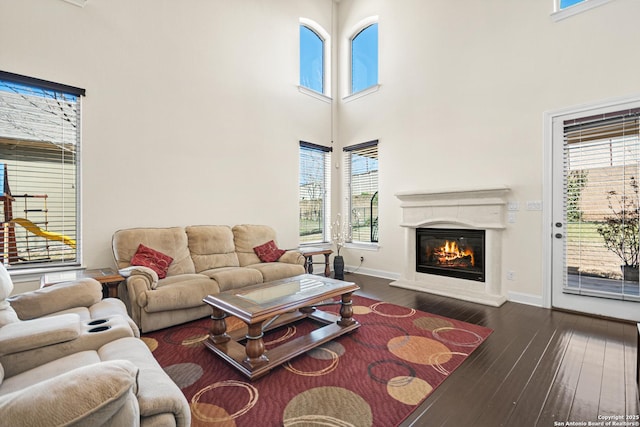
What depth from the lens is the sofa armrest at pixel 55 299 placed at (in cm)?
194

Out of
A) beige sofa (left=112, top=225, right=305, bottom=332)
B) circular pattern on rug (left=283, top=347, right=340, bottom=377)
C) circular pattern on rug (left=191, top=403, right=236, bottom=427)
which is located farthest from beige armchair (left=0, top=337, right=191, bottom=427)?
beige sofa (left=112, top=225, right=305, bottom=332)

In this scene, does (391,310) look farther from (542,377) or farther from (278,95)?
(278,95)

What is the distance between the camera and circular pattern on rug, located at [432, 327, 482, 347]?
265cm

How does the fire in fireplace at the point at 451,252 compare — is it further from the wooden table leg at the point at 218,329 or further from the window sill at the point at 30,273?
the window sill at the point at 30,273

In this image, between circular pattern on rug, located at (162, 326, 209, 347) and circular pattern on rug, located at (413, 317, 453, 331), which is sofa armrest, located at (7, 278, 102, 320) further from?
circular pattern on rug, located at (413, 317, 453, 331)

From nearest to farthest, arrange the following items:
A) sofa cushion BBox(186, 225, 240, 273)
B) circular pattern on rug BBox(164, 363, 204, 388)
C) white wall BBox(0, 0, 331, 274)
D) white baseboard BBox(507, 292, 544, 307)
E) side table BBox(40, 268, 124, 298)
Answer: circular pattern on rug BBox(164, 363, 204, 388)
side table BBox(40, 268, 124, 298)
white wall BBox(0, 0, 331, 274)
white baseboard BBox(507, 292, 544, 307)
sofa cushion BBox(186, 225, 240, 273)

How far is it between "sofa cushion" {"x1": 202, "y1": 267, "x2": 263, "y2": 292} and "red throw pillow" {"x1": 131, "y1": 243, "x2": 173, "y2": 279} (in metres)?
0.44

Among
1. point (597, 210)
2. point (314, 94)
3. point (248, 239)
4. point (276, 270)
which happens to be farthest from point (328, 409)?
point (314, 94)

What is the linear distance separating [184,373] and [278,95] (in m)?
4.32

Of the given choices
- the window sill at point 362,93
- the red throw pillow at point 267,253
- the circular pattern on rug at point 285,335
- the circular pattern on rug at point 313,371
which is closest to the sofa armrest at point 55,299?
the circular pattern on rug at point 285,335

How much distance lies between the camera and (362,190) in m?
5.79

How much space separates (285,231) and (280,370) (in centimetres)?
314

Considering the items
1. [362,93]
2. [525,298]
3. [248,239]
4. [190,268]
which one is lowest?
[525,298]

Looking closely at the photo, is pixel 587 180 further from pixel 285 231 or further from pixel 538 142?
pixel 285 231
